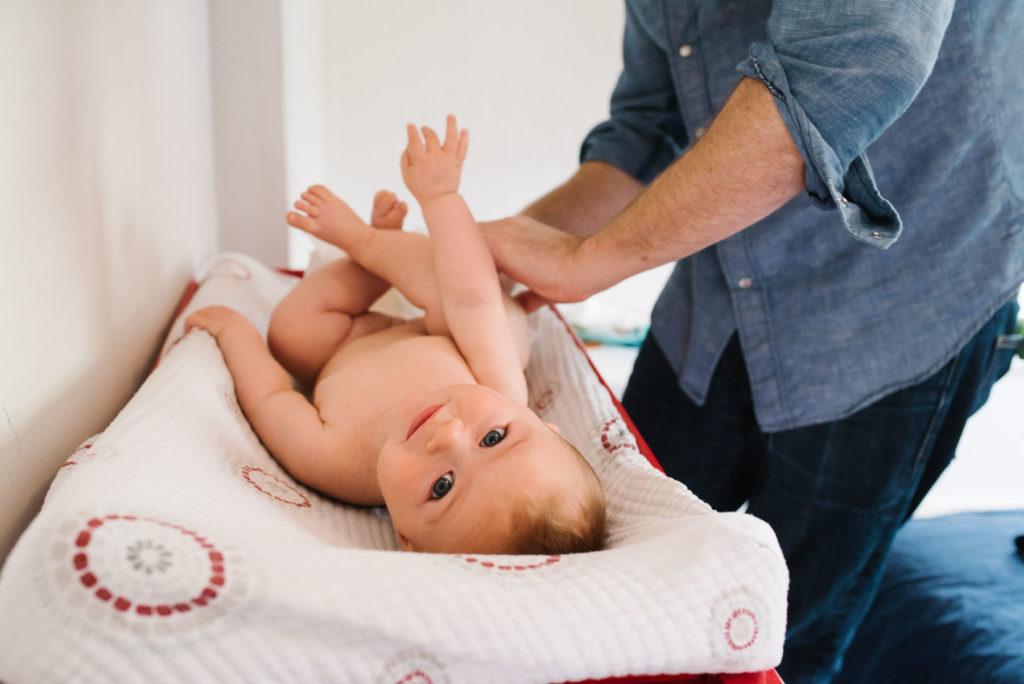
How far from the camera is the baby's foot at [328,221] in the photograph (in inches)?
45.9

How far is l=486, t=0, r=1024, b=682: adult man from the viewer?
32.5 inches

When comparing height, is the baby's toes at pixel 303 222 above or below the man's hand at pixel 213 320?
above

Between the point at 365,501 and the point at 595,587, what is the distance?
0.43m

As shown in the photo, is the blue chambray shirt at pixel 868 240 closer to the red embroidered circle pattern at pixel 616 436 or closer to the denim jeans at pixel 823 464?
the denim jeans at pixel 823 464

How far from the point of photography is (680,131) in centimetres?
149

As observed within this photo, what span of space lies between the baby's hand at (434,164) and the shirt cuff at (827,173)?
0.40 metres

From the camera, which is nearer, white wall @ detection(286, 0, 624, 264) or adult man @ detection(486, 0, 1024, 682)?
adult man @ detection(486, 0, 1024, 682)

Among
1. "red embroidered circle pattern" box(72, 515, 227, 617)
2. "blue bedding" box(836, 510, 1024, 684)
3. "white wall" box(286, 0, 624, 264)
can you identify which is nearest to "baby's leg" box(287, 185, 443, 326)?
"red embroidered circle pattern" box(72, 515, 227, 617)

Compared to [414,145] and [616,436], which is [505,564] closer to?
[616,436]

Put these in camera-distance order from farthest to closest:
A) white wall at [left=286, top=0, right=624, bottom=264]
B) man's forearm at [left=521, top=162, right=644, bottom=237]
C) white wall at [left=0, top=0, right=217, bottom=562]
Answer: white wall at [left=286, top=0, right=624, bottom=264]
man's forearm at [left=521, top=162, right=644, bottom=237]
white wall at [left=0, top=0, right=217, bottom=562]

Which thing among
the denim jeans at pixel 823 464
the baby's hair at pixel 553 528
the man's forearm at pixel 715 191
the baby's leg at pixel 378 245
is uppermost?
the man's forearm at pixel 715 191

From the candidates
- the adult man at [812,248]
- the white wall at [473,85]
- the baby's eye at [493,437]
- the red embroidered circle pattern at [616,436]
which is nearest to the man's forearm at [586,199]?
the adult man at [812,248]

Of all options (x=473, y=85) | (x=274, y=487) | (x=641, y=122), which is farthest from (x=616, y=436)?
(x=473, y=85)

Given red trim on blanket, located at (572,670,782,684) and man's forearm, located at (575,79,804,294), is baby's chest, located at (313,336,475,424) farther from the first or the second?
red trim on blanket, located at (572,670,782,684)
